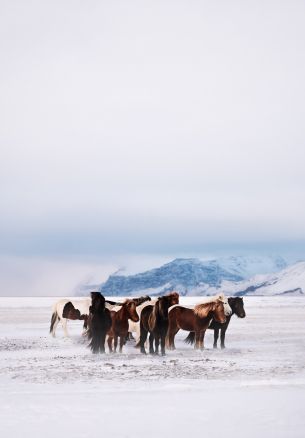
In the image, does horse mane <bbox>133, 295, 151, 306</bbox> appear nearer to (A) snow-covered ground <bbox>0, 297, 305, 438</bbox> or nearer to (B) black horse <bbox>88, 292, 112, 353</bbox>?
(A) snow-covered ground <bbox>0, 297, 305, 438</bbox>

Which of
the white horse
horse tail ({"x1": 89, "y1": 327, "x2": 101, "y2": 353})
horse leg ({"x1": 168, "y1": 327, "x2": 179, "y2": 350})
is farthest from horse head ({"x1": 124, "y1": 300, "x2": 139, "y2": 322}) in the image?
the white horse

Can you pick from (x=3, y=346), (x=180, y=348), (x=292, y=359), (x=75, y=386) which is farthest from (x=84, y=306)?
(x=75, y=386)

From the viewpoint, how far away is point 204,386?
37.1 feet

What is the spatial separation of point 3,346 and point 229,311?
23.2 ft

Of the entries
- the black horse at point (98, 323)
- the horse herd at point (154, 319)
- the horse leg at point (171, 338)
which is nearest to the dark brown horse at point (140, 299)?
the horse herd at point (154, 319)

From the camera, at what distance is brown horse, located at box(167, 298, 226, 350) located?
18.1 metres

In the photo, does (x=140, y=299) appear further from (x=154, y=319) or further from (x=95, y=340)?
(x=95, y=340)

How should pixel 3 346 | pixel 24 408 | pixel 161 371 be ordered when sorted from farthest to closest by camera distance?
pixel 3 346
pixel 161 371
pixel 24 408

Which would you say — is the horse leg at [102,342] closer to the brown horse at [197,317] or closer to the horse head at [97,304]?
the horse head at [97,304]

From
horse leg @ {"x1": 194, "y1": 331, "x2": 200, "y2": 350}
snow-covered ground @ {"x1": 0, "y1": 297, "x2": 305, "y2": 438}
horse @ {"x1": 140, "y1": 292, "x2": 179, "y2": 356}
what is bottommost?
snow-covered ground @ {"x1": 0, "y1": 297, "x2": 305, "y2": 438}

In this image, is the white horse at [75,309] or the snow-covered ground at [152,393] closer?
the snow-covered ground at [152,393]

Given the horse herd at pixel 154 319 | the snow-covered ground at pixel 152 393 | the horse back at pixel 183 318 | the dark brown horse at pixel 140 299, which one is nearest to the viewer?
the snow-covered ground at pixel 152 393

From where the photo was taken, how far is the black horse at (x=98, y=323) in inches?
664

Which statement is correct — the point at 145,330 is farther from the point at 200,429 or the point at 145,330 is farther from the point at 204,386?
the point at 200,429
